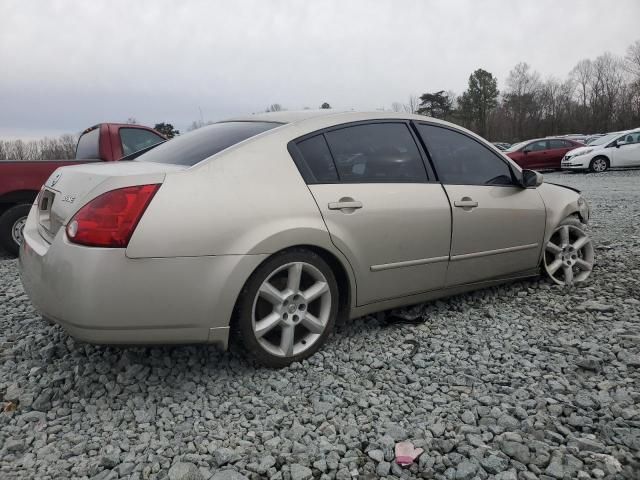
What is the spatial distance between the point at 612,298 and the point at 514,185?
1.13 m

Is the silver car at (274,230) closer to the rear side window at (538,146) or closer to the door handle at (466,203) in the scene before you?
the door handle at (466,203)

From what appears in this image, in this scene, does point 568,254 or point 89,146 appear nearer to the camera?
point 568,254

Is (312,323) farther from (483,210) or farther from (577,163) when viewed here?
(577,163)

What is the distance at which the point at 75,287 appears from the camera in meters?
2.28

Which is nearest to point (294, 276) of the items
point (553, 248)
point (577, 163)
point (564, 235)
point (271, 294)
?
point (271, 294)

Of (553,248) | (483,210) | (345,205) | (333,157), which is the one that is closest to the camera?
(345,205)

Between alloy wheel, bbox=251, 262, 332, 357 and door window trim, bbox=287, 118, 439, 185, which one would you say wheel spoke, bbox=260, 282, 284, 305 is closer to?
alloy wheel, bbox=251, 262, 332, 357

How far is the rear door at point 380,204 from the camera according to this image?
2.88 metres

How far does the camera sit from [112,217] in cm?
231

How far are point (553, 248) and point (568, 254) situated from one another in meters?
0.19

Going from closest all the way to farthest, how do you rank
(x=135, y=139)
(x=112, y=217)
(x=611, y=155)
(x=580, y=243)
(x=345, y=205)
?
(x=112, y=217) → (x=345, y=205) → (x=580, y=243) → (x=135, y=139) → (x=611, y=155)

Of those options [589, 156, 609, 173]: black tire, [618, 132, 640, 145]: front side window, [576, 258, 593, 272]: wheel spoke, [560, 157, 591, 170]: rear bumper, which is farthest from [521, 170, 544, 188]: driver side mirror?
[618, 132, 640, 145]: front side window

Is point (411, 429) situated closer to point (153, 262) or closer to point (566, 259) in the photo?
point (153, 262)

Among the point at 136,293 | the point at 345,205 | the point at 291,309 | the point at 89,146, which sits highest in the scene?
the point at 89,146
